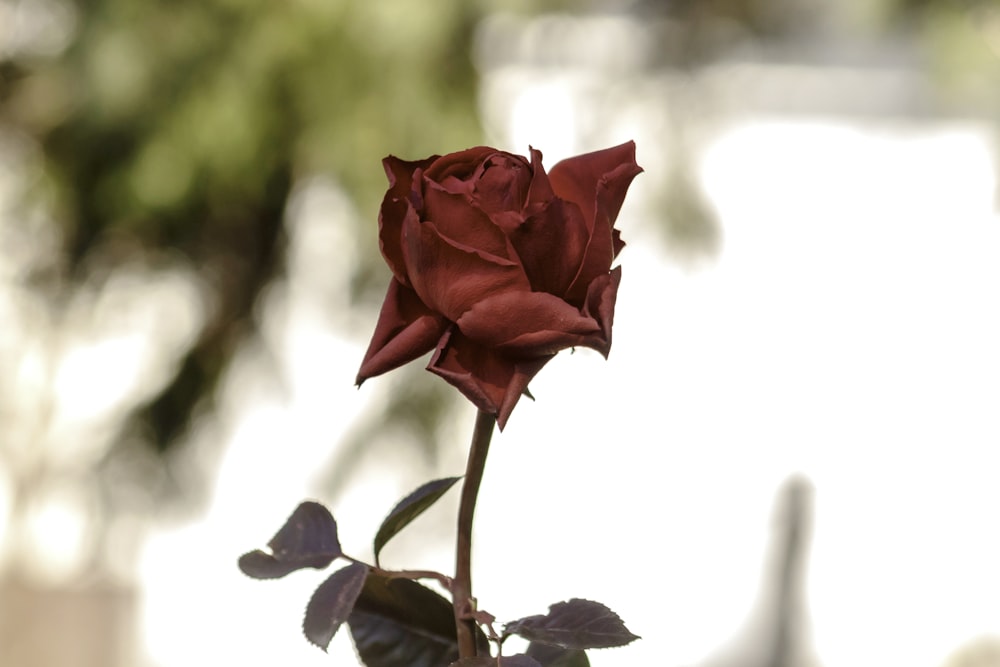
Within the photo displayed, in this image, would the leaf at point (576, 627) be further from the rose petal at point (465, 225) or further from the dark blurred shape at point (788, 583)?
the dark blurred shape at point (788, 583)

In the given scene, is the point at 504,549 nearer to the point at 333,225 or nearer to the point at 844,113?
the point at 333,225

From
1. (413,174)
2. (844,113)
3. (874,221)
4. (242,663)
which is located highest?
(844,113)

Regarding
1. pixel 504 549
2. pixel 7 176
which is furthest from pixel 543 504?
pixel 7 176

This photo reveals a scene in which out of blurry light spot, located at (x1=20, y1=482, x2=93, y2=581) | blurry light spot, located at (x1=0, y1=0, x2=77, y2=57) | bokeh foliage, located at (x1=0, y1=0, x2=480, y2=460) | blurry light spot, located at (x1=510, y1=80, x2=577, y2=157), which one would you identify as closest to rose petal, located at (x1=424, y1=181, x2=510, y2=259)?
bokeh foliage, located at (x1=0, y1=0, x2=480, y2=460)

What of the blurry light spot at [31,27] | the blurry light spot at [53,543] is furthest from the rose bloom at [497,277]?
the blurry light spot at [53,543]

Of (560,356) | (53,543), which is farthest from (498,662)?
(53,543)
